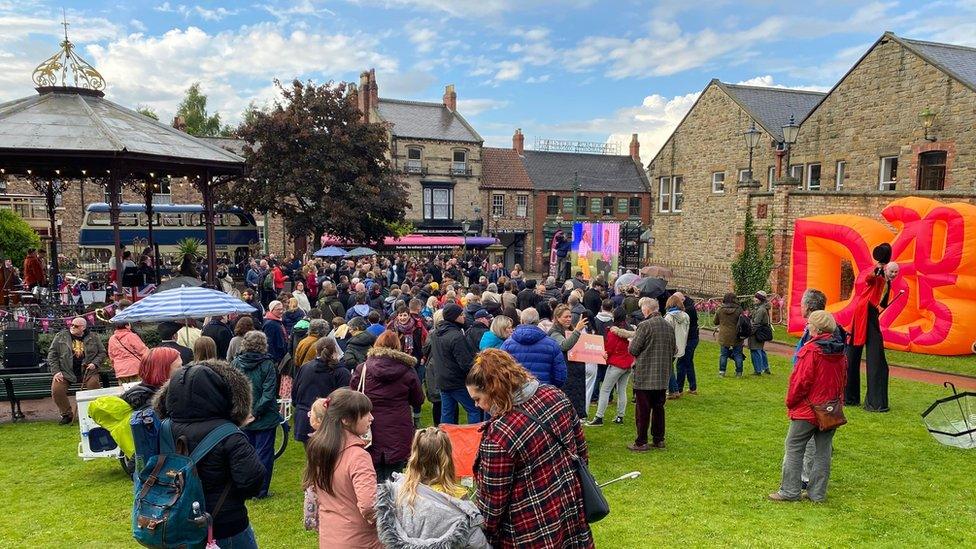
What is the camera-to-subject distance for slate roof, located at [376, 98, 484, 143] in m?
41.1

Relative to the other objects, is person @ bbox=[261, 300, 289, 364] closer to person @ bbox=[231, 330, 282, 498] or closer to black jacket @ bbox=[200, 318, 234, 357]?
black jacket @ bbox=[200, 318, 234, 357]

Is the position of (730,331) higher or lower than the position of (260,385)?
lower

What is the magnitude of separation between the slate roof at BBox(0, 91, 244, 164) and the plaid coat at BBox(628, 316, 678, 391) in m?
10.1

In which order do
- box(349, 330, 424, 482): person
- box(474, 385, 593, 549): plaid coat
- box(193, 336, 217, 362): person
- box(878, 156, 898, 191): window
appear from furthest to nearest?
box(878, 156, 898, 191): window
box(193, 336, 217, 362): person
box(349, 330, 424, 482): person
box(474, 385, 593, 549): plaid coat

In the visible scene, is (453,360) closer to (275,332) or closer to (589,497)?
(275,332)

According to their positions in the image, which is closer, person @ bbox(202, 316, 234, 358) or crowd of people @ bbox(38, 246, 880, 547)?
crowd of people @ bbox(38, 246, 880, 547)

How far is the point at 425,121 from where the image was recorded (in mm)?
42406

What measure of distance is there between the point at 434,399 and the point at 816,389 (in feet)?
14.6

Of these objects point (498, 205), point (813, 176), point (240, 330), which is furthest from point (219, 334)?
point (498, 205)

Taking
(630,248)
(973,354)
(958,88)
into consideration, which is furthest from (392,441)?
A: (630,248)

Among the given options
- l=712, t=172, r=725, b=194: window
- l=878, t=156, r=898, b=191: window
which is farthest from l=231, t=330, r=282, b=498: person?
l=712, t=172, r=725, b=194: window

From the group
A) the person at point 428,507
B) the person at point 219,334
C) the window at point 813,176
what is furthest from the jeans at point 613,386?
the window at point 813,176

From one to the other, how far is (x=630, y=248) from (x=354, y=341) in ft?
74.4

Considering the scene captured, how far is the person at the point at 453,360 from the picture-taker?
702 cm
